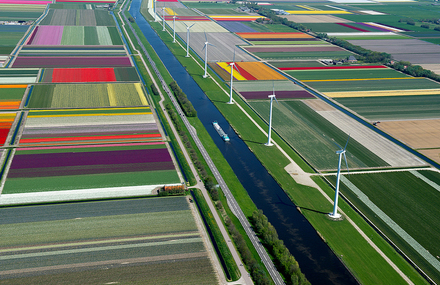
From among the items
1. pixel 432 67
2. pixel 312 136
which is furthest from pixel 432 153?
pixel 432 67

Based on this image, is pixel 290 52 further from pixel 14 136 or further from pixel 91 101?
pixel 14 136

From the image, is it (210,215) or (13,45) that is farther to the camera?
(13,45)

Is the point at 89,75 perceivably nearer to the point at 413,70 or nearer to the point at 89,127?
the point at 89,127

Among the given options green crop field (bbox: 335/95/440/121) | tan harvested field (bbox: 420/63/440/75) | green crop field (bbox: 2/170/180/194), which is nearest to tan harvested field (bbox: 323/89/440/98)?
green crop field (bbox: 335/95/440/121)

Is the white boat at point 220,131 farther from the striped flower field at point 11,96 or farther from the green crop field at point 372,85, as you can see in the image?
the striped flower field at point 11,96

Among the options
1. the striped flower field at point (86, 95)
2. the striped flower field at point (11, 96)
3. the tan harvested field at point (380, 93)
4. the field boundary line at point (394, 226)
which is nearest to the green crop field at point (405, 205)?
the field boundary line at point (394, 226)

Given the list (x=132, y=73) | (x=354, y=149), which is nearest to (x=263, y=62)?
(x=132, y=73)
